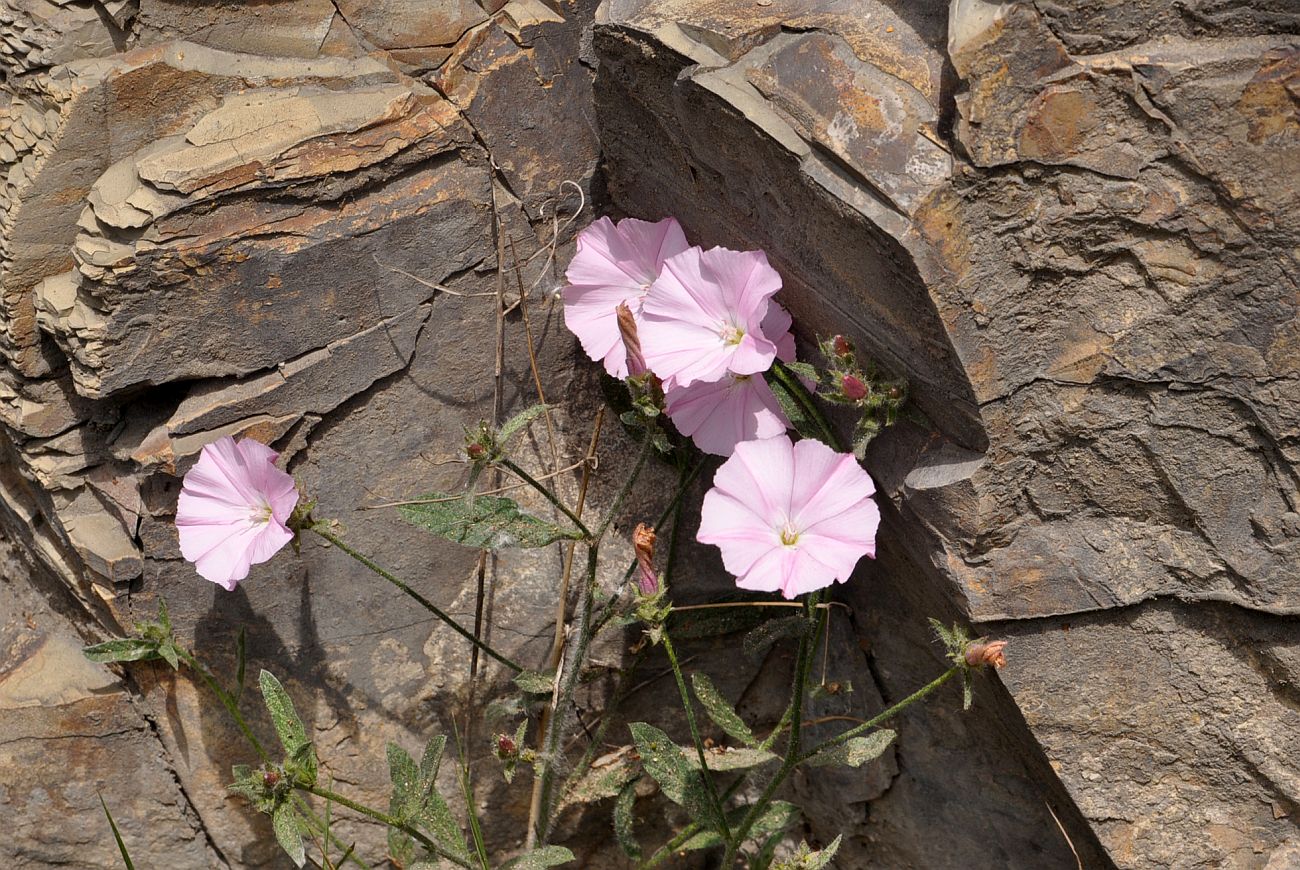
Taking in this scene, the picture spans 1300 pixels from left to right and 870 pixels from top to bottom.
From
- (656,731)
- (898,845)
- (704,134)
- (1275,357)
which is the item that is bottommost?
(898,845)

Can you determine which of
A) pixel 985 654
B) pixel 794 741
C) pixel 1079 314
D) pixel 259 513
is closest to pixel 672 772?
pixel 794 741

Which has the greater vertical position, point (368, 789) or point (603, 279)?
point (603, 279)

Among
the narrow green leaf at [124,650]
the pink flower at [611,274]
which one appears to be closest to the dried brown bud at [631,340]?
the pink flower at [611,274]

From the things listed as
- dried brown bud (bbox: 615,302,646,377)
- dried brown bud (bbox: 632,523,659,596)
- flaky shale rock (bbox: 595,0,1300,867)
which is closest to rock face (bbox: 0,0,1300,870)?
Result: flaky shale rock (bbox: 595,0,1300,867)

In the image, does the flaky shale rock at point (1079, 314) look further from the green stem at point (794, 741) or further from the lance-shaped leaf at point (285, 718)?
the lance-shaped leaf at point (285, 718)

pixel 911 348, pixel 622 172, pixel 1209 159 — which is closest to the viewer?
pixel 1209 159

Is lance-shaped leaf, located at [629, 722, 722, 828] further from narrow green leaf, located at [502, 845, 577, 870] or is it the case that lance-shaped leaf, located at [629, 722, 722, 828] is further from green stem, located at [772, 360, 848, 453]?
green stem, located at [772, 360, 848, 453]

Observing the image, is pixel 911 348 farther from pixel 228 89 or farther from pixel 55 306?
pixel 55 306

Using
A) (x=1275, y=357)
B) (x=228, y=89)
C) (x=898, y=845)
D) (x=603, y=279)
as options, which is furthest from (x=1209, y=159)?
(x=228, y=89)
